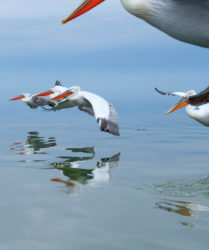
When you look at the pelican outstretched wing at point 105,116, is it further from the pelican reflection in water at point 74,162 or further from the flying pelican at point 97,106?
the pelican reflection in water at point 74,162

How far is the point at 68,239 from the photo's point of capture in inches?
234

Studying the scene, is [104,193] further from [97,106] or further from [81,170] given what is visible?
[97,106]

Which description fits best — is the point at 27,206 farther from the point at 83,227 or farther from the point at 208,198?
the point at 208,198

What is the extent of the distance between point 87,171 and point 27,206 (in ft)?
10.8

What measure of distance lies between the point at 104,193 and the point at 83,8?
570 cm

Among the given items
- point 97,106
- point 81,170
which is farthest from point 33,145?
point 81,170

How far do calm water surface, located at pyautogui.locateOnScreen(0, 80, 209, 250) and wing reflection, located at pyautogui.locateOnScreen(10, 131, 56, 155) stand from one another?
3 centimetres

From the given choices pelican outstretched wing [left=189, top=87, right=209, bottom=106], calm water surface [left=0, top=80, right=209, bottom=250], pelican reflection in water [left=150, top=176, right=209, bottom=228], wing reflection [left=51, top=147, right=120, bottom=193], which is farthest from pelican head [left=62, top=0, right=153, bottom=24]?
wing reflection [left=51, top=147, right=120, bottom=193]

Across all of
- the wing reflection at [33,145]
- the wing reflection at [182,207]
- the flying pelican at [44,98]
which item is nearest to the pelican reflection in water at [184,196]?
the wing reflection at [182,207]

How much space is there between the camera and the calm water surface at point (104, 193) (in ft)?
19.7

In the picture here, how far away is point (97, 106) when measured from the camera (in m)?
11.5

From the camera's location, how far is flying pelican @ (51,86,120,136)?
10484mm

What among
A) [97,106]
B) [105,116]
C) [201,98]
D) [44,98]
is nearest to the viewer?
[201,98]

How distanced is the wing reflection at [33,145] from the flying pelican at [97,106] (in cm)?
141
